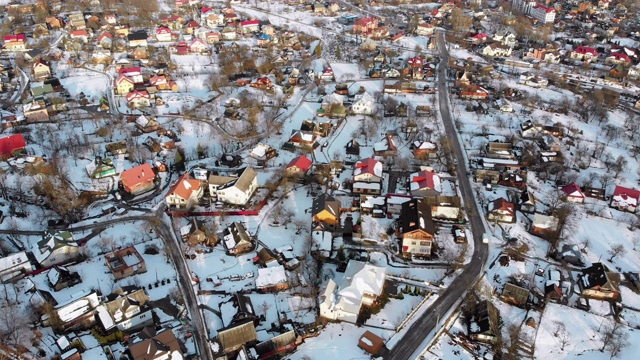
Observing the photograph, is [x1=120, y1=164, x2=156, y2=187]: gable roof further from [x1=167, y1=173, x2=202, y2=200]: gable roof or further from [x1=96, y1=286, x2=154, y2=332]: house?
Answer: [x1=96, y1=286, x2=154, y2=332]: house

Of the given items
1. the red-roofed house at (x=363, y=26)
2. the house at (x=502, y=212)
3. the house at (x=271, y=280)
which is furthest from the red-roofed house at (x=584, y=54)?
the house at (x=271, y=280)

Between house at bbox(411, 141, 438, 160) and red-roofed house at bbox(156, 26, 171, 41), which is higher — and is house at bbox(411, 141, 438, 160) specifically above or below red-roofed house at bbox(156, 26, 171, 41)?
below

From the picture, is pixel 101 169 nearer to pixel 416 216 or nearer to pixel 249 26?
pixel 416 216

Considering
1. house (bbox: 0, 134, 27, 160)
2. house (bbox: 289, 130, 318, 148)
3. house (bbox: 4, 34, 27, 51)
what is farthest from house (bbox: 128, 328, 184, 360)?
house (bbox: 4, 34, 27, 51)

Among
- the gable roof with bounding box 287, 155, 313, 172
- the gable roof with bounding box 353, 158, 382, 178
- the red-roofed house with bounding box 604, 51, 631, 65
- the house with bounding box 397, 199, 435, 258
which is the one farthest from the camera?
the red-roofed house with bounding box 604, 51, 631, 65

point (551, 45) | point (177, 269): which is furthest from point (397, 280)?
point (551, 45)

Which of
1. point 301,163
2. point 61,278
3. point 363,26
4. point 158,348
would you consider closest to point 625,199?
point 301,163

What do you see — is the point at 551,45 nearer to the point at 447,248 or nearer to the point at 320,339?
the point at 447,248
